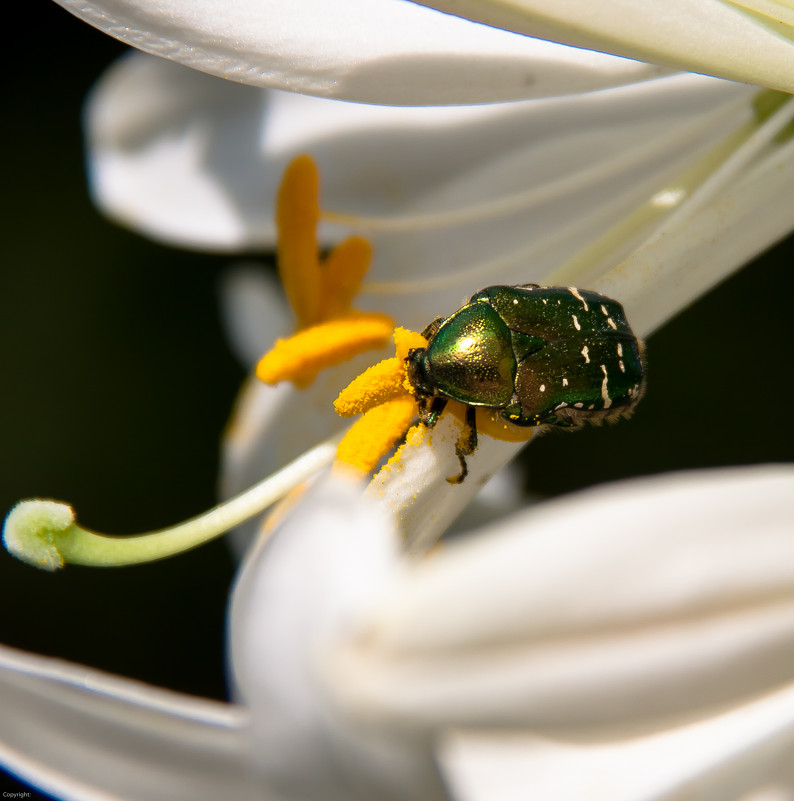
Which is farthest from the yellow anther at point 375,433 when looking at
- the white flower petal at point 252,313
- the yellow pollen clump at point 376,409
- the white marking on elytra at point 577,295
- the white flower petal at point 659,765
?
the white flower petal at point 252,313

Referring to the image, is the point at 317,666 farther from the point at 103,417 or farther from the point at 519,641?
the point at 103,417

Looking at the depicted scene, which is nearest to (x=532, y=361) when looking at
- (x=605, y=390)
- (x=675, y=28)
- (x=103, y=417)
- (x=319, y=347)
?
(x=605, y=390)

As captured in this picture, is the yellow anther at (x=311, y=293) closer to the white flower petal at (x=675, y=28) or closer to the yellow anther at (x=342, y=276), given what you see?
the yellow anther at (x=342, y=276)

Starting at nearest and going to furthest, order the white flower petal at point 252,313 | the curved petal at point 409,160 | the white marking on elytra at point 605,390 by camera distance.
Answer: the white marking on elytra at point 605,390 → the curved petal at point 409,160 → the white flower petal at point 252,313

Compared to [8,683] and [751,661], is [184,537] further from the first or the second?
[751,661]

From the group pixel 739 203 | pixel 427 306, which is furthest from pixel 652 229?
pixel 427 306

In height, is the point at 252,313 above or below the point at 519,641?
above
